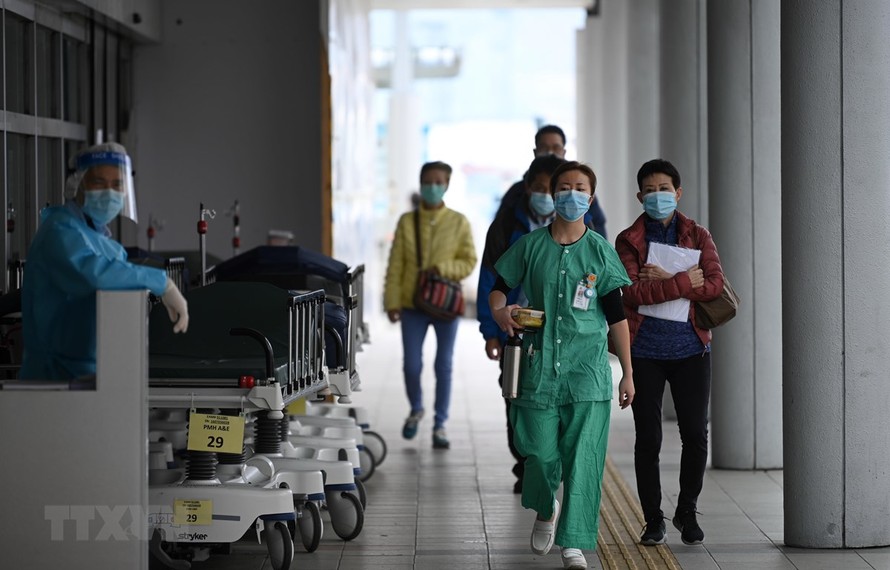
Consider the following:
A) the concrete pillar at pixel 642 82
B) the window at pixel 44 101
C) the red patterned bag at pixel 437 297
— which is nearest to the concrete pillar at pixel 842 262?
the red patterned bag at pixel 437 297

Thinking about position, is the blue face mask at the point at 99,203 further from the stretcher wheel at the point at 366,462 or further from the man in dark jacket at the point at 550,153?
the stretcher wheel at the point at 366,462

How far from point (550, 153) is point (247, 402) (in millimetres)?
2844

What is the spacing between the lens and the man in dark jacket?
728 cm

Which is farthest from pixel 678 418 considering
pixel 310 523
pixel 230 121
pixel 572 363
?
pixel 230 121

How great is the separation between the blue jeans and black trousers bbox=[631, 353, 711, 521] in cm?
288

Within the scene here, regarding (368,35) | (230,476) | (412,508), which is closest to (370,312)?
(368,35)

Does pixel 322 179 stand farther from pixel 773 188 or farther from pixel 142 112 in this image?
pixel 773 188

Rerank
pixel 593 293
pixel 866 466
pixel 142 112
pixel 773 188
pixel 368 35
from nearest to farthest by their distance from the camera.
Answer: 1. pixel 593 293
2. pixel 866 466
3. pixel 773 188
4. pixel 142 112
5. pixel 368 35

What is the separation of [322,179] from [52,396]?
253 inches

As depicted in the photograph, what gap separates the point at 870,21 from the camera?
5785 millimetres

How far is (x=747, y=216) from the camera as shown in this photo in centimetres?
802

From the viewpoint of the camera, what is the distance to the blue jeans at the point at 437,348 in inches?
348

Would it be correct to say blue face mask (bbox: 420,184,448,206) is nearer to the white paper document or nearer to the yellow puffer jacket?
the yellow puffer jacket

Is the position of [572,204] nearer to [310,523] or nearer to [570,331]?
[570,331]
